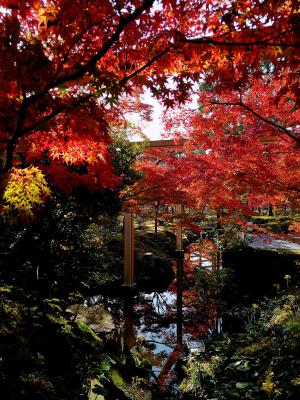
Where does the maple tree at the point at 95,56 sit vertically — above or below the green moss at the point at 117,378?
above

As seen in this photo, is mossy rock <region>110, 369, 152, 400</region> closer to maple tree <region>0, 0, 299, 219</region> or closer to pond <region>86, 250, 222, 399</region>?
pond <region>86, 250, 222, 399</region>

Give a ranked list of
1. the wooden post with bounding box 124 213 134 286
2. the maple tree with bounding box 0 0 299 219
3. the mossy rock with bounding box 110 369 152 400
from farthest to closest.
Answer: the wooden post with bounding box 124 213 134 286, the mossy rock with bounding box 110 369 152 400, the maple tree with bounding box 0 0 299 219

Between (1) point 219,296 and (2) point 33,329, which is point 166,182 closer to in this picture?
(1) point 219,296

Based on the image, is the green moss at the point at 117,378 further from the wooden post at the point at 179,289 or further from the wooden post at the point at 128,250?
the wooden post at the point at 128,250

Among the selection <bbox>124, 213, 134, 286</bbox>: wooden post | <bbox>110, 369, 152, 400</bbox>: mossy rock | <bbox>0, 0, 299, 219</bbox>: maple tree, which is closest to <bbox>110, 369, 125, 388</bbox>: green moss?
<bbox>110, 369, 152, 400</bbox>: mossy rock

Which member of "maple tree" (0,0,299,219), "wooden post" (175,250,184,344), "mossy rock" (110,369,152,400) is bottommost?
"wooden post" (175,250,184,344)

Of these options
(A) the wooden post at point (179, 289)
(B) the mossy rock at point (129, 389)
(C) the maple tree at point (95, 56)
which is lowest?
(A) the wooden post at point (179, 289)

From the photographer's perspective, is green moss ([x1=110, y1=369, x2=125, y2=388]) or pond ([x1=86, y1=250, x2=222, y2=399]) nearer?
green moss ([x1=110, y1=369, x2=125, y2=388])

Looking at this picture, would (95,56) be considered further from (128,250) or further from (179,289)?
(179,289)

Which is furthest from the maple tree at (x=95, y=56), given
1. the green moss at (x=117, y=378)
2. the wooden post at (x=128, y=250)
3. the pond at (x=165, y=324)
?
the wooden post at (x=128, y=250)

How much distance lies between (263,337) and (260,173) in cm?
303

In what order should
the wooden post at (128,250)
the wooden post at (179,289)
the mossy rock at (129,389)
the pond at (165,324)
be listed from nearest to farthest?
the mossy rock at (129,389) < the pond at (165,324) < the wooden post at (179,289) < the wooden post at (128,250)

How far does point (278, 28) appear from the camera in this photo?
10.3 ft

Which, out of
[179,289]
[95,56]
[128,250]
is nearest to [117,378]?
[95,56]
